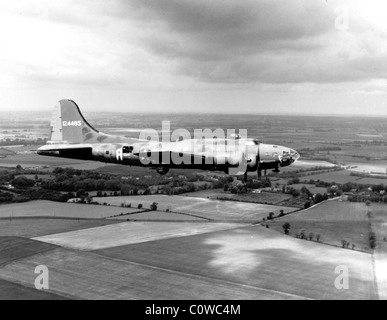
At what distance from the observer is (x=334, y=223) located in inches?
4205

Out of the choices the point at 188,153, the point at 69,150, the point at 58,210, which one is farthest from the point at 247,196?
the point at 69,150

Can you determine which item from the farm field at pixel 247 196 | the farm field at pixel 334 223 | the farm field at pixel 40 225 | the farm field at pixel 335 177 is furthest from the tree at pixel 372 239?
the farm field at pixel 40 225

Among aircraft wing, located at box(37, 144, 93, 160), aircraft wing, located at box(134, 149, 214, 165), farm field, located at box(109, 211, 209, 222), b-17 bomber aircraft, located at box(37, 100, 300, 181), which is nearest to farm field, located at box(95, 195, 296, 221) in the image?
farm field, located at box(109, 211, 209, 222)

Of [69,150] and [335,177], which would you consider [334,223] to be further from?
[69,150]

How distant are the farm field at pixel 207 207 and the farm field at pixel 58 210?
699cm

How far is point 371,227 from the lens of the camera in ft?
343

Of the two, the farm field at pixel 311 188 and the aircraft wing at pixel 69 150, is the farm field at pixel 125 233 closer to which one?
the aircraft wing at pixel 69 150

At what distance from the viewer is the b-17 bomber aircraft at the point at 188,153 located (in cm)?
4781

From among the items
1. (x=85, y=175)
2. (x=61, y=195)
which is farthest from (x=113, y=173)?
(x=61, y=195)

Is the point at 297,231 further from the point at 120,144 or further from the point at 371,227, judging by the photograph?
the point at 120,144

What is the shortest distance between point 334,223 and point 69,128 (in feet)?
253

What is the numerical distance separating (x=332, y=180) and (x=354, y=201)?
76.5 feet

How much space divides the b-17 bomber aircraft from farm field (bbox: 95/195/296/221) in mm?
63730

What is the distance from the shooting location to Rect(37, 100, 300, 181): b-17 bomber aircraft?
47812 mm
